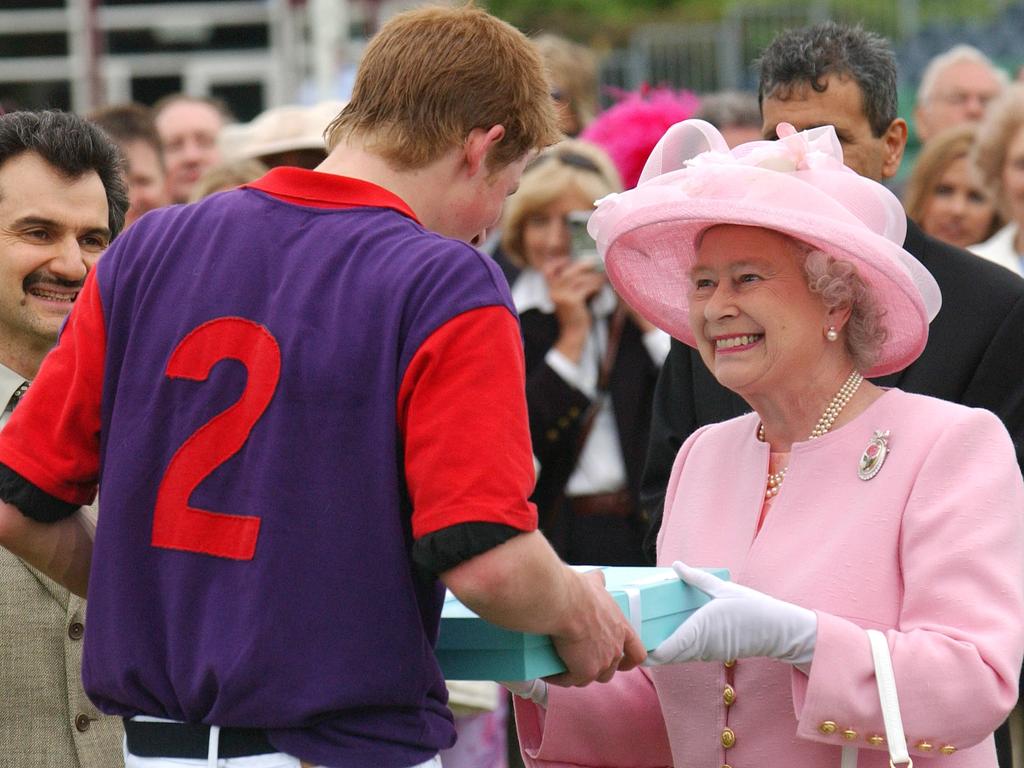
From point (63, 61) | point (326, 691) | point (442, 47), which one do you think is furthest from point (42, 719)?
point (63, 61)

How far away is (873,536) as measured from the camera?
2.84 metres

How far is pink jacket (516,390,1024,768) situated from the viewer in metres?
2.70

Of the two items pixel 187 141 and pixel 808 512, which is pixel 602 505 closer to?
pixel 808 512

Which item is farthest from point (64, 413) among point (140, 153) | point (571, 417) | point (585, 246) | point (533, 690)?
point (140, 153)

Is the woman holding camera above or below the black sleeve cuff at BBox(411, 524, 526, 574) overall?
below

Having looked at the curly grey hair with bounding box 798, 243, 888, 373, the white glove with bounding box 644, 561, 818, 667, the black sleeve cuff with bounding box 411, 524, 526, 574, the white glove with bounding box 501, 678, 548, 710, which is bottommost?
the white glove with bounding box 501, 678, 548, 710

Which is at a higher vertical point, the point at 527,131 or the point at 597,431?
the point at 527,131

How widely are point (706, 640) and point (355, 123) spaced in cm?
102

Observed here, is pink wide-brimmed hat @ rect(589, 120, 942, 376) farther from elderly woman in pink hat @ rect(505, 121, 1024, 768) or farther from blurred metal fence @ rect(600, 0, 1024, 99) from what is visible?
blurred metal fence @ rect(600, 0, 1024, 99)

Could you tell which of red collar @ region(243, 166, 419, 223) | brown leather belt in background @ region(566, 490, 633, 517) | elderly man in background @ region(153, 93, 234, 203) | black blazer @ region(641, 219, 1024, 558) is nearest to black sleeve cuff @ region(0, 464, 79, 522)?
red collar @ region(243, 166, 419, 223)

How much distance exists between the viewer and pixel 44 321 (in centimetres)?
336

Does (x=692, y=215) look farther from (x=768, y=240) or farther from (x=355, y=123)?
(x=355, y=123)

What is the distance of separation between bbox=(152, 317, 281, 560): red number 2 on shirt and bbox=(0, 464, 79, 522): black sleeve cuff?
9.2 inches

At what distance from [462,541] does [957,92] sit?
662 cm
